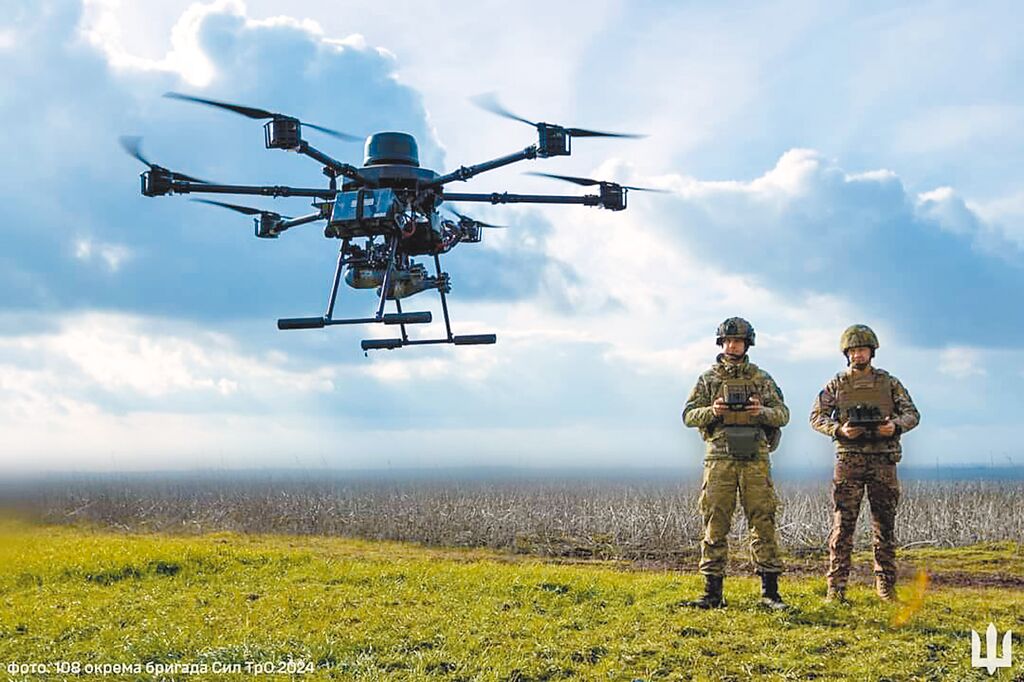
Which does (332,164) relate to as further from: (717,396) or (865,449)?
(865,449)

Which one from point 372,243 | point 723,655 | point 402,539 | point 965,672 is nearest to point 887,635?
point 965,672

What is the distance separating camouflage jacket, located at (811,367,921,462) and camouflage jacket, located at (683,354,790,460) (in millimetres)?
543

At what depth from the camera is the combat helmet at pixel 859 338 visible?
8.50m

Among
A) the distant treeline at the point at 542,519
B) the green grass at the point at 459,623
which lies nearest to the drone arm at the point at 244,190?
the green grass at the point at 459,623

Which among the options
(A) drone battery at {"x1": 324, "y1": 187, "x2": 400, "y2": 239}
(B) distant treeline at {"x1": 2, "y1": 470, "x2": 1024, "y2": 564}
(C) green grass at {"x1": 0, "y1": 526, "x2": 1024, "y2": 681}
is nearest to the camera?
(C) green grass at {"x1": 0, "y1": 526, "x2": 1024, "y2": 681}

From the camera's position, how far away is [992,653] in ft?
22.1

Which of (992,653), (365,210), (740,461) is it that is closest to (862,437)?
(740,461)

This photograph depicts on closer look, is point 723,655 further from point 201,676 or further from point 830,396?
point 201,676

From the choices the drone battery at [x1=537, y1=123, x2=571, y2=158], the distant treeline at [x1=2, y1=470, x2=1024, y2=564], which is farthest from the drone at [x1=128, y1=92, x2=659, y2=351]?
the distant treeline at [x1=2, y1=470, x2=1024, y2=564]

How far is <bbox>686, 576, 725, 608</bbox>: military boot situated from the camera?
8.32 m

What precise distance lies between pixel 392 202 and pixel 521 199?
151 cm

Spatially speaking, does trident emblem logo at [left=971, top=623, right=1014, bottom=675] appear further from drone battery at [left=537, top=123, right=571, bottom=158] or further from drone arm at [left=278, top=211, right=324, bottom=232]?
drone arm at [left=278, top=211, right=324, bottom=232]

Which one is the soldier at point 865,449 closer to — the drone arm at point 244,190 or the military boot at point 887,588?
the military boot at point 887,588

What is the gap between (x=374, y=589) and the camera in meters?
9.55
